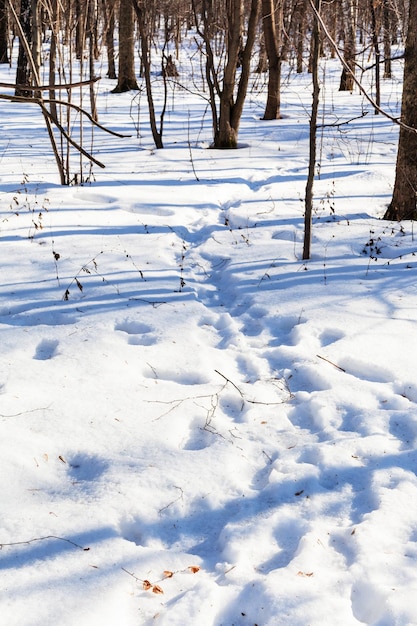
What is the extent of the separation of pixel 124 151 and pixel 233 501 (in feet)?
25.9

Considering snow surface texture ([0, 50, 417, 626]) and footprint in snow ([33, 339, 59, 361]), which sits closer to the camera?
snow surface texture ([0, 50, 417, 626])

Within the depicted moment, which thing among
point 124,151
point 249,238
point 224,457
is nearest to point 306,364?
point 224,457

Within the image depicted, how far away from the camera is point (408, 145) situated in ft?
19.5

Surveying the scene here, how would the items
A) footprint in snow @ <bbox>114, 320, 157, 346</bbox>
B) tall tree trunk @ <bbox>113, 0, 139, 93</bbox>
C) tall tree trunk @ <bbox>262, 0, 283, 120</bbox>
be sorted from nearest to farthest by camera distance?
footprint in snow @ <bbox>114, 320, 157, 346</bbox>
tall tree trunk @ <bbox>262, 0, 283, 120</bbox>
tall tree trunk @ <bbox>113, 0, 139, 93</bbox>

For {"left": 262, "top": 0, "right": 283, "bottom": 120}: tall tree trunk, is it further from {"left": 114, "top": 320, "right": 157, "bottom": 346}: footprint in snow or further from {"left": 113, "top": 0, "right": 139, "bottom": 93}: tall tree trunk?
{"left": 114, "top": 320, "right": 157, "bottom": 346}: footprint in snow

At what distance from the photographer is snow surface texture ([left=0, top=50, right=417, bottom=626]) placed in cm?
222

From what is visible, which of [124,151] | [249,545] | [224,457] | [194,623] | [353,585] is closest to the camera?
[194,623]

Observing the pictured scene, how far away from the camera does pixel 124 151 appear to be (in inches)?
384

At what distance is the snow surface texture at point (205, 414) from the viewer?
2.22 metres

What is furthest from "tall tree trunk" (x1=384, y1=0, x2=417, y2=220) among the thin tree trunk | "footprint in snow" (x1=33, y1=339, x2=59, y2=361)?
"footprint in snow" (x1=33, y1=339, x2=59, y2=361)

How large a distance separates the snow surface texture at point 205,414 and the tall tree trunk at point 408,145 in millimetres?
274

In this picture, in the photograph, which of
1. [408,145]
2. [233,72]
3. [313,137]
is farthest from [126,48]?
[313,137]

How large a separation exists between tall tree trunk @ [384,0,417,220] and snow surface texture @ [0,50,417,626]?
274 millimetres

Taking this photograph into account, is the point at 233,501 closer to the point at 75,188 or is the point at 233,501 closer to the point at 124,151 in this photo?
the point at 75,188
